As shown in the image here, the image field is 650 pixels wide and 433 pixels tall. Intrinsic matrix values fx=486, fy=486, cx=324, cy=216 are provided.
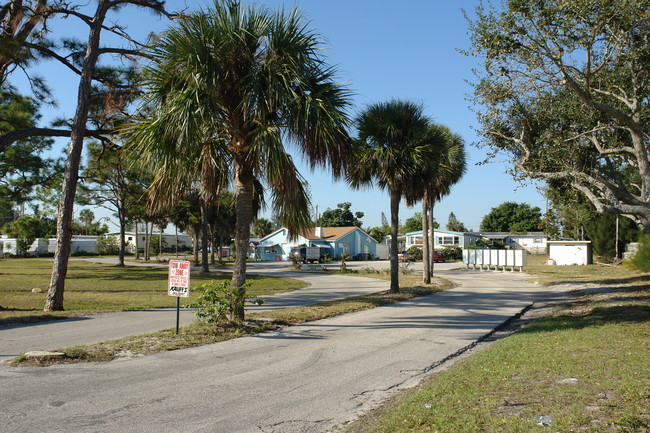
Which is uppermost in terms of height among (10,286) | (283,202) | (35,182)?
(35,182)

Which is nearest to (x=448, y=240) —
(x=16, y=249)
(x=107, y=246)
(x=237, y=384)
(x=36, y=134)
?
(x=107, y=246)

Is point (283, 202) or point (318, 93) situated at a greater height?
point (318, 93)

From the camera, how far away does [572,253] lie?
4494cm

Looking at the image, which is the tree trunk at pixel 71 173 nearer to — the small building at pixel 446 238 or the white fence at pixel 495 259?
the white fence at pixel 495 259

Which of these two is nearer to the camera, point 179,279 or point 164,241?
point 179,279

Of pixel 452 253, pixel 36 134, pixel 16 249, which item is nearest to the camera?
pixel 36 134

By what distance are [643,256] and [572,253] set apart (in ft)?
57.8

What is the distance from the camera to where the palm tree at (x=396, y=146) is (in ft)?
56.4

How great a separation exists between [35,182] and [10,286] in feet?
19.0

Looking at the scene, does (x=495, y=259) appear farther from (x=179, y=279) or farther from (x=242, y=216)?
(x=179, y=279)

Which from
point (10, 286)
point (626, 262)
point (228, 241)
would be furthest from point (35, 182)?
point (228, 241)

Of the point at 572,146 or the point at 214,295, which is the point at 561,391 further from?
the point at 572,146

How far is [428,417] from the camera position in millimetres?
4855

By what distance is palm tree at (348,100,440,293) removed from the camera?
17203 millimetres
